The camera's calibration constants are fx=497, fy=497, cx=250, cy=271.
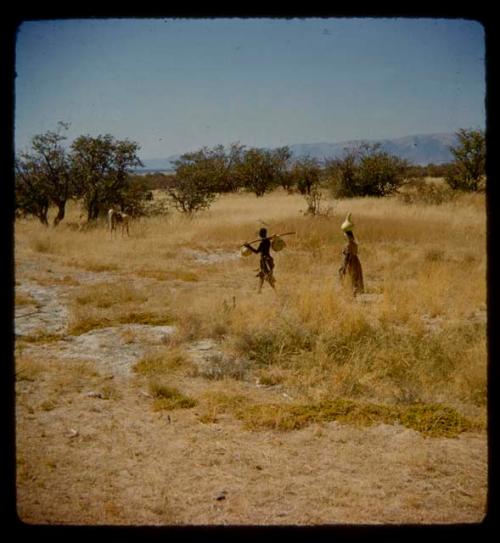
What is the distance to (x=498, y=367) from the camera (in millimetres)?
2152

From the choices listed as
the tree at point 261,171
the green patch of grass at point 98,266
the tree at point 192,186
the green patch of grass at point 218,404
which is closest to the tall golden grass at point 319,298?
the green patch of grass at point 98,266

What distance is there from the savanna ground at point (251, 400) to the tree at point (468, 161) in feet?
51.5

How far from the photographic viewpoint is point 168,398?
16.4 feet

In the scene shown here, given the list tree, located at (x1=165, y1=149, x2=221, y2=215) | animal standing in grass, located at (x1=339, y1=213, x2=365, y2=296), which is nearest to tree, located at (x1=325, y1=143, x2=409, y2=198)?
tree, located at (x1=165, y1=149, x2=221, y2=215)

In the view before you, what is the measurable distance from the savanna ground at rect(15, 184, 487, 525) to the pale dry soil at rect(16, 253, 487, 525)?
0.6 inches

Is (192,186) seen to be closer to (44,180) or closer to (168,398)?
(44,180)

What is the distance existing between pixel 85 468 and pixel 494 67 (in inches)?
142

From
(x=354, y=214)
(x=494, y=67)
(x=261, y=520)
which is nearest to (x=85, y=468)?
(x=261, y=520)

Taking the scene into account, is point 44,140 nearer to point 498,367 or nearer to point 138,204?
point 138,204

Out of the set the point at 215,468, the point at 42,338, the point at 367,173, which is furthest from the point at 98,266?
the point at 367,173

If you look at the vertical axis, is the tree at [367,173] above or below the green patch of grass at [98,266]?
above

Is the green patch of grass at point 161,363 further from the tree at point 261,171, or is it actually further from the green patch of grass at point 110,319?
the tree at point 261,171

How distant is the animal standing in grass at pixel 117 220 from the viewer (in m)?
16.8
